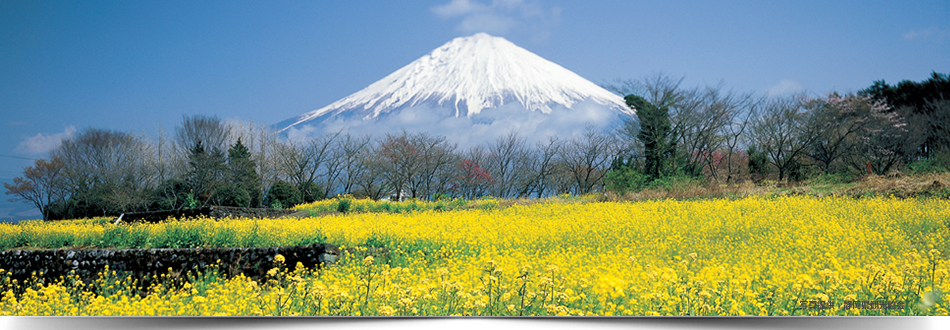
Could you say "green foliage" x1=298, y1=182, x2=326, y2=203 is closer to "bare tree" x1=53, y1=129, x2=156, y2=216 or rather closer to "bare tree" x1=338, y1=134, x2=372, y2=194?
"bare tree" x1=338, y1=134, x2=372, y2=194

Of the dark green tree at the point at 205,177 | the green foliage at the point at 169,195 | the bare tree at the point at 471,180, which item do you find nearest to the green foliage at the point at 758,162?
the bare tree at the point at 471,180

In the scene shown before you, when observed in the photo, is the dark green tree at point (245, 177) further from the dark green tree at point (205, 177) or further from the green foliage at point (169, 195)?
the green foliage at point (169, 195)

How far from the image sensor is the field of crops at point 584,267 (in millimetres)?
3715

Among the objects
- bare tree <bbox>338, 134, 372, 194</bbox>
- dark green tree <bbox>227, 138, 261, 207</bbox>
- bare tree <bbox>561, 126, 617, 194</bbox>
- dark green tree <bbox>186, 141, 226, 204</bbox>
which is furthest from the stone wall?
bare tree <bbox>561, 126, 617, 194</bbox>

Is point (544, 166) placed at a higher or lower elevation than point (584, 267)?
higher

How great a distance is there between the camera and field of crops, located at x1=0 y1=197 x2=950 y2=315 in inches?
146

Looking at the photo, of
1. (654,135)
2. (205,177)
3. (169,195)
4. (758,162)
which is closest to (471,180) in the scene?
(654,135)

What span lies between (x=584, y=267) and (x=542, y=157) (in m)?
31.7

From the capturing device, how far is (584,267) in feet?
17.8

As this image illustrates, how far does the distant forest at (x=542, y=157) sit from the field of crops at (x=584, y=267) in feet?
34.4

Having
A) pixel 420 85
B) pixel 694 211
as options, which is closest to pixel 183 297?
pixel 694 211

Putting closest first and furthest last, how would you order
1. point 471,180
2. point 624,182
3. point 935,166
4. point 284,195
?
point 935,166 → point 624,182 → point 284,195 → point 471,180

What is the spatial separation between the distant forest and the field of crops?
1047 cm

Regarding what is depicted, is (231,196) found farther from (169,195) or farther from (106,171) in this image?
(106,171)
